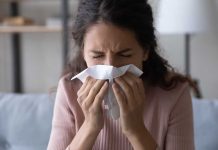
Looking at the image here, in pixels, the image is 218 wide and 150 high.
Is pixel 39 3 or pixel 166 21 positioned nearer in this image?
pixel 166 21

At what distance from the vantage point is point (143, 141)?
3.13 ft

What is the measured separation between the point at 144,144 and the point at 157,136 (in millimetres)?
103

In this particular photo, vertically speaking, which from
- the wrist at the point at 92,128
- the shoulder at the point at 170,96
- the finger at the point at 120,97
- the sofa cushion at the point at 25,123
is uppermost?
the finger at the point at 120,97

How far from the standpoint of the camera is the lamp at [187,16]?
75.4 inches

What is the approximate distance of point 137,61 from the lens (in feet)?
3.14

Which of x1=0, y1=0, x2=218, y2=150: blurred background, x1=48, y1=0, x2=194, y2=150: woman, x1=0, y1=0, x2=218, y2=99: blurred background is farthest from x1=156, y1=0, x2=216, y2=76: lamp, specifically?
x1=48, y1=0, x2=194, y2=150: woman

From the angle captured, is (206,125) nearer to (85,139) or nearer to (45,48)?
(85,139)

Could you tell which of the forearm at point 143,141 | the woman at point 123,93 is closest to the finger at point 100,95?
the woman at point 123,93

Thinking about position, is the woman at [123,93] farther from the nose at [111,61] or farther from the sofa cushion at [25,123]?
the sofa cushion at [25,123]

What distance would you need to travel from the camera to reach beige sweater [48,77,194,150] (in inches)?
40.1

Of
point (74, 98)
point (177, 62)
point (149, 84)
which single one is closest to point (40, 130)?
point (74, 98)

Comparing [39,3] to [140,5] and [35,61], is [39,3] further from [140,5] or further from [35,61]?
[140,5]

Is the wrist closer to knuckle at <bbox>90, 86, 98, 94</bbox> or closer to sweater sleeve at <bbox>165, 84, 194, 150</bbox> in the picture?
knuckle at <bbox>90, 86, 98, 94</bbox>

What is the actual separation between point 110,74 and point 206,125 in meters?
0.45
